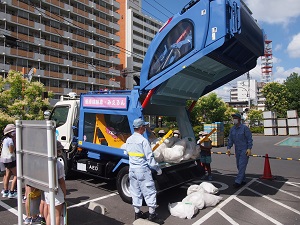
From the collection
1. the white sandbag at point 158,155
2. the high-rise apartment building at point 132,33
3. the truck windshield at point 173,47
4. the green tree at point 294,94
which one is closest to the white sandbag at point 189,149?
the white sandbag at point 158,155

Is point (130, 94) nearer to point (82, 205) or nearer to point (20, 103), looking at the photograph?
point (82, 205)

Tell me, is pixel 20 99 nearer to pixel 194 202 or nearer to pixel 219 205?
pixel 194 202

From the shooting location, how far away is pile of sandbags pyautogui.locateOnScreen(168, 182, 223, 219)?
5.07m

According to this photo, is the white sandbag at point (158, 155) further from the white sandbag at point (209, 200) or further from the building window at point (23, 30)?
the building window at point (23, 30)

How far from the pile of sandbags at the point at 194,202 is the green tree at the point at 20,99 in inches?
326

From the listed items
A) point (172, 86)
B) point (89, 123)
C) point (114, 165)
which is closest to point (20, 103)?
point (89, 123)

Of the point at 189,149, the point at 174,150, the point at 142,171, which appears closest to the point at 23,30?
the point at 189,149

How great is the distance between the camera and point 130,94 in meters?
6.09

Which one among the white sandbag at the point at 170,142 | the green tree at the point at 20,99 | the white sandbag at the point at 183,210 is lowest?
the white sandbag at the point at 183,210

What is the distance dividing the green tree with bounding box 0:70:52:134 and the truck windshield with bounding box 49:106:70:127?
347 cm

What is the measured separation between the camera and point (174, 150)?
600 cm

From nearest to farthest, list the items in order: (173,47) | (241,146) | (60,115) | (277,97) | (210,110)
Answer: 1. (173,47)
2. (241,146)
3. (60,115)
4. (210,110)
5. (277,97)

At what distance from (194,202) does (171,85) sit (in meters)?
2.48

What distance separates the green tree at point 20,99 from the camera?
11486 millimetres
